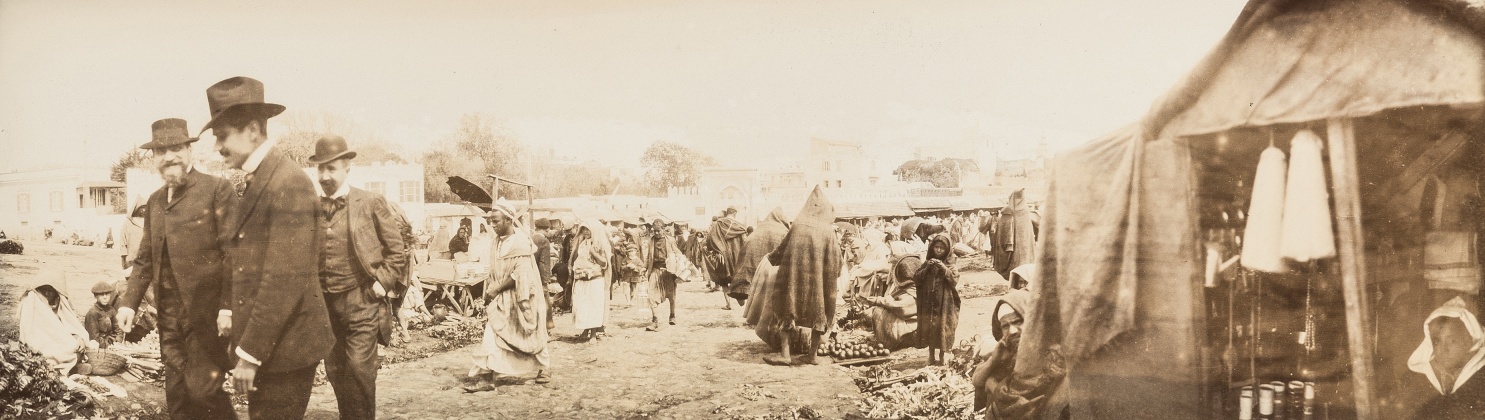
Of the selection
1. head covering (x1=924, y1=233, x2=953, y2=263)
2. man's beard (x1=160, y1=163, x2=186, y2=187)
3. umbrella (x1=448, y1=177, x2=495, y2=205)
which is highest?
man's beard (x1=160, y1=163, x2=186, y2=187)

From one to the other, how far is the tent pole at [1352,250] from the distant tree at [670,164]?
304 cm

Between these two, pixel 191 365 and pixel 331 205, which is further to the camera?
pixel 331 205

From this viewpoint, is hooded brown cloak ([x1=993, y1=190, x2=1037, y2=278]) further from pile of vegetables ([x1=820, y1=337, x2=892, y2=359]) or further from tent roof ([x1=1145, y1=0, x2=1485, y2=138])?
tent roof ([x1=1145, y1=0, x2=1485, y2=138])

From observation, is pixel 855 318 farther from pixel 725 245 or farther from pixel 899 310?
pixel 725 245

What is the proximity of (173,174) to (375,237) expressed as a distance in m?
1.04

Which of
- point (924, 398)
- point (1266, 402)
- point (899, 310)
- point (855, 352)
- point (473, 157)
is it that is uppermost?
point (473, 157)

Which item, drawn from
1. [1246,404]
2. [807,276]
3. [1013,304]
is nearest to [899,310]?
[807,276]

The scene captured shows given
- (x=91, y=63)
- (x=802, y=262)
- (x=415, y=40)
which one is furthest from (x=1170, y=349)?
(x=91, y=63)

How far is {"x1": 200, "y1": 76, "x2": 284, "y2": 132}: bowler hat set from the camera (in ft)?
12.7

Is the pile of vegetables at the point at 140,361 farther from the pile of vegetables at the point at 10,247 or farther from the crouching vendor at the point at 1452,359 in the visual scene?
the crouching vendor at the point at 1452,359

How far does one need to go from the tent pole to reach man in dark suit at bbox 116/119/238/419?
4745 mm

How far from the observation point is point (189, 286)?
12.1 ft

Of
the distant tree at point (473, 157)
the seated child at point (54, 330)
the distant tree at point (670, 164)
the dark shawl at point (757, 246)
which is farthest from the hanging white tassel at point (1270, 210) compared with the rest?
the seated child at point (54, 330)

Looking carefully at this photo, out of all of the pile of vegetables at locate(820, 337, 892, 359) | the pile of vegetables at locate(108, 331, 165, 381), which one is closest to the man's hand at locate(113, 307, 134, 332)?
A: the pile of vegetables at locate(108, 331, 165, 381)
